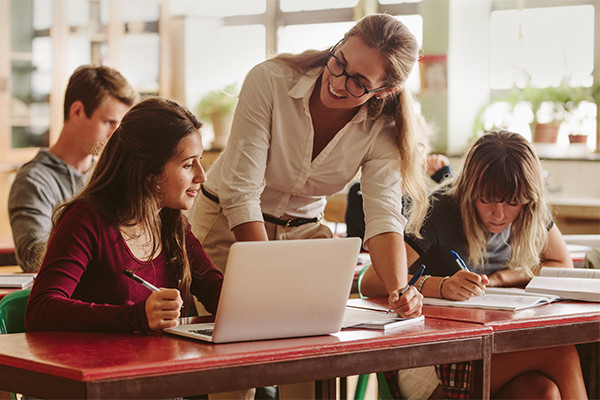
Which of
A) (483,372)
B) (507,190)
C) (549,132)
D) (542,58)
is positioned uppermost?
(542,58)

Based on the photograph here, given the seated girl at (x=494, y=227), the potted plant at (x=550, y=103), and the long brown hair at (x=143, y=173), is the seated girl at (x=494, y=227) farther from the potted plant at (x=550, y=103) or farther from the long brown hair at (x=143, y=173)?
the potted plant at (x=550, y=103)

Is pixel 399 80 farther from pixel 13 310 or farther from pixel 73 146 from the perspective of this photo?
pixel 73 146

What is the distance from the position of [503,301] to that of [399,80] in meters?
0.60

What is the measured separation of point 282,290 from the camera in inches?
59.4

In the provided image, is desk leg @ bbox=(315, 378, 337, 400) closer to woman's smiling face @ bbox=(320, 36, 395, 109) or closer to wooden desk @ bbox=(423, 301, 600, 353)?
wooden desk @ bbox=(423, 301, 600, 353)

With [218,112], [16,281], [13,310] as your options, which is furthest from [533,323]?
[218,112]

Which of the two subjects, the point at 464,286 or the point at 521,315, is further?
the point at 464,286

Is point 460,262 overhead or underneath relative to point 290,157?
underneath

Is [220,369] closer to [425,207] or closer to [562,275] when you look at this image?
[425,207]

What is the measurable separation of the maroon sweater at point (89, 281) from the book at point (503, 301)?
58cm

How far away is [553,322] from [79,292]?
104cm

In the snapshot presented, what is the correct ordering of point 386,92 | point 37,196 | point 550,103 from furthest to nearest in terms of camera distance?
1. point 550,103
2. point 37,196
3. point 386,92

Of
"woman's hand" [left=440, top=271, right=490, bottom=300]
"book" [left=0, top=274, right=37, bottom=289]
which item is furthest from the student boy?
"woman's hand" [left=440, top=271, right=490, bottom=300]

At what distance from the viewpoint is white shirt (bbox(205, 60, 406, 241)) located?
6.92ft
